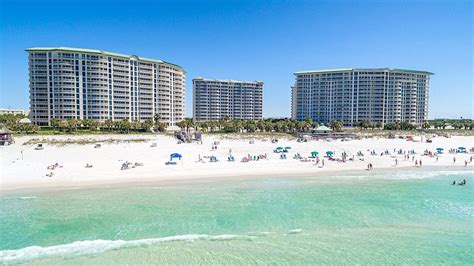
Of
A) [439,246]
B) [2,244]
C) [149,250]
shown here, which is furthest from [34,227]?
[439,246]

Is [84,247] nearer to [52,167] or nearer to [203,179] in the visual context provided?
[203,179]

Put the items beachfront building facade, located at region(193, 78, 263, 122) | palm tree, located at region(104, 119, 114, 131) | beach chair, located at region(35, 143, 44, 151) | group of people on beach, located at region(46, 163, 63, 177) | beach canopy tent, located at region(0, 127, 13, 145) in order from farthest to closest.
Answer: beachfront building facade, located at region(193, 78, 263, 122) < palm tree, located at region(104, 119, 114, 131) < beach canopy tent, located at region(0, 127, 13, 145) < beach chair, located at region(35, 143, 44, 151) < group of people on beach, located at region(46, 163, 63, 177)

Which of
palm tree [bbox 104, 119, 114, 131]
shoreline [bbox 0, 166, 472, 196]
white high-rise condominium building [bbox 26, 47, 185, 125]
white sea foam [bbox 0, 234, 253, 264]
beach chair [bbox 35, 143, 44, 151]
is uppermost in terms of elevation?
white high-rise condominium building [bbox 26, 47, 185, 125]

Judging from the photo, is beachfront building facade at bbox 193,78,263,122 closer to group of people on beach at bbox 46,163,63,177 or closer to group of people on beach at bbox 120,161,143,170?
group of people on beach at bbox 120,161,143,170

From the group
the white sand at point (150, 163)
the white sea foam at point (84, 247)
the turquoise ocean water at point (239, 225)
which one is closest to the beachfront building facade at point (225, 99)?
the white sand at point (150, 163)

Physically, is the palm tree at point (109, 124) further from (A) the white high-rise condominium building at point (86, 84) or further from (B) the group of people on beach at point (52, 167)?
(B) the group of people on beach at point (52, 167)

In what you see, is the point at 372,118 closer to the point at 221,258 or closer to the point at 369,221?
the point at 369,221

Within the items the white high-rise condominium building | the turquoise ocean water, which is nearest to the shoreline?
the turquoise ocean water
